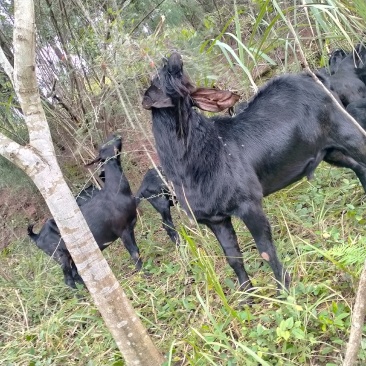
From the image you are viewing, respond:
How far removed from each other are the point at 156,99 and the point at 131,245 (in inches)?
92.1

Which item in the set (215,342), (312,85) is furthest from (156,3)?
(215,342)

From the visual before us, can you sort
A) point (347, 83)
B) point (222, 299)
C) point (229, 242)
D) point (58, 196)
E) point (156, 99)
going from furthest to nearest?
point (347, 83)
point (229, 242)
point (156, 99)
point (222, 299)
point (58, 196)

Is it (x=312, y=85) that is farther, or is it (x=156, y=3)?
(x=156, y=3)

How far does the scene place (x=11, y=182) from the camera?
21.6 feet

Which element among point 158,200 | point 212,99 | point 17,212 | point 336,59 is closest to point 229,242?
point 212,99

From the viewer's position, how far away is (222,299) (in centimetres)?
244

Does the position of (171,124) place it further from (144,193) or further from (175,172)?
(144,193)

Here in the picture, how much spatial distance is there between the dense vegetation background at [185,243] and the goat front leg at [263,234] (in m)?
0.11

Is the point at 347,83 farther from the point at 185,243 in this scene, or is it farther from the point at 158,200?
the point at 158,200

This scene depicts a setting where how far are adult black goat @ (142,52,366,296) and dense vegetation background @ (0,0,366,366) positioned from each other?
0.74 ft

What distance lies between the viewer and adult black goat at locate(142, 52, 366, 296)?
9.58 feet

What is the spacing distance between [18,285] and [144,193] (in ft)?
5.50

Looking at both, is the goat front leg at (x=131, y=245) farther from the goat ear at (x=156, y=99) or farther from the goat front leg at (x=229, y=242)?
the goat ear at (x=156, y=99)

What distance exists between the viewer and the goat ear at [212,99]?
2.82 metres
